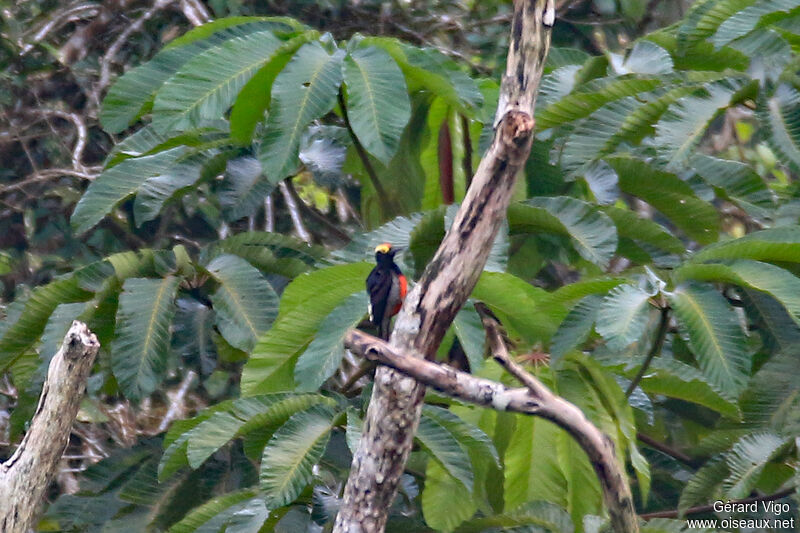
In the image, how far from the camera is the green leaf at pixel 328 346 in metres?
2.61

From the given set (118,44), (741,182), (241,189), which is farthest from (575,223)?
(118,44)

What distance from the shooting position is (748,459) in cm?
265

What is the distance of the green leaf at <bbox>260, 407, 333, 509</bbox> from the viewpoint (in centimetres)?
247

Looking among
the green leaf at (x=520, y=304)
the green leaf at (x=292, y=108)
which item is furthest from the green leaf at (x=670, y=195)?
the green leaf at (x=292, y=108)

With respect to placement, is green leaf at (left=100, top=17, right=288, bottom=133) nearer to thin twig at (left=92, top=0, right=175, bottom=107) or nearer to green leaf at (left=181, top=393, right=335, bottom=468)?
green leaf at (left=181, top=393, right=335, bottom=468)

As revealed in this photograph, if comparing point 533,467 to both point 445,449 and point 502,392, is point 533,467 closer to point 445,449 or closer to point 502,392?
point 445,449

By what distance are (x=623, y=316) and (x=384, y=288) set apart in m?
0.87

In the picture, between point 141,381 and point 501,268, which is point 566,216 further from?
point 141,381

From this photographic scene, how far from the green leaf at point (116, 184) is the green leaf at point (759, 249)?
1705 millimetres

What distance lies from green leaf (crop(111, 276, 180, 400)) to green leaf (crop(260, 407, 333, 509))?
1.65 feet

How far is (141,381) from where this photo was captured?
9.45 feet

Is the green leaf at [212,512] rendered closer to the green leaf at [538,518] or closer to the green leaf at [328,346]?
the green leaf at [328,346]

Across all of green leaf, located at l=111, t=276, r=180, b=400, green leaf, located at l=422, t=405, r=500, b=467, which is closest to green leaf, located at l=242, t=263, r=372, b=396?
green leaf, located at l=111, t=276, r=180, b=400

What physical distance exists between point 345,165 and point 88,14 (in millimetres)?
2028
